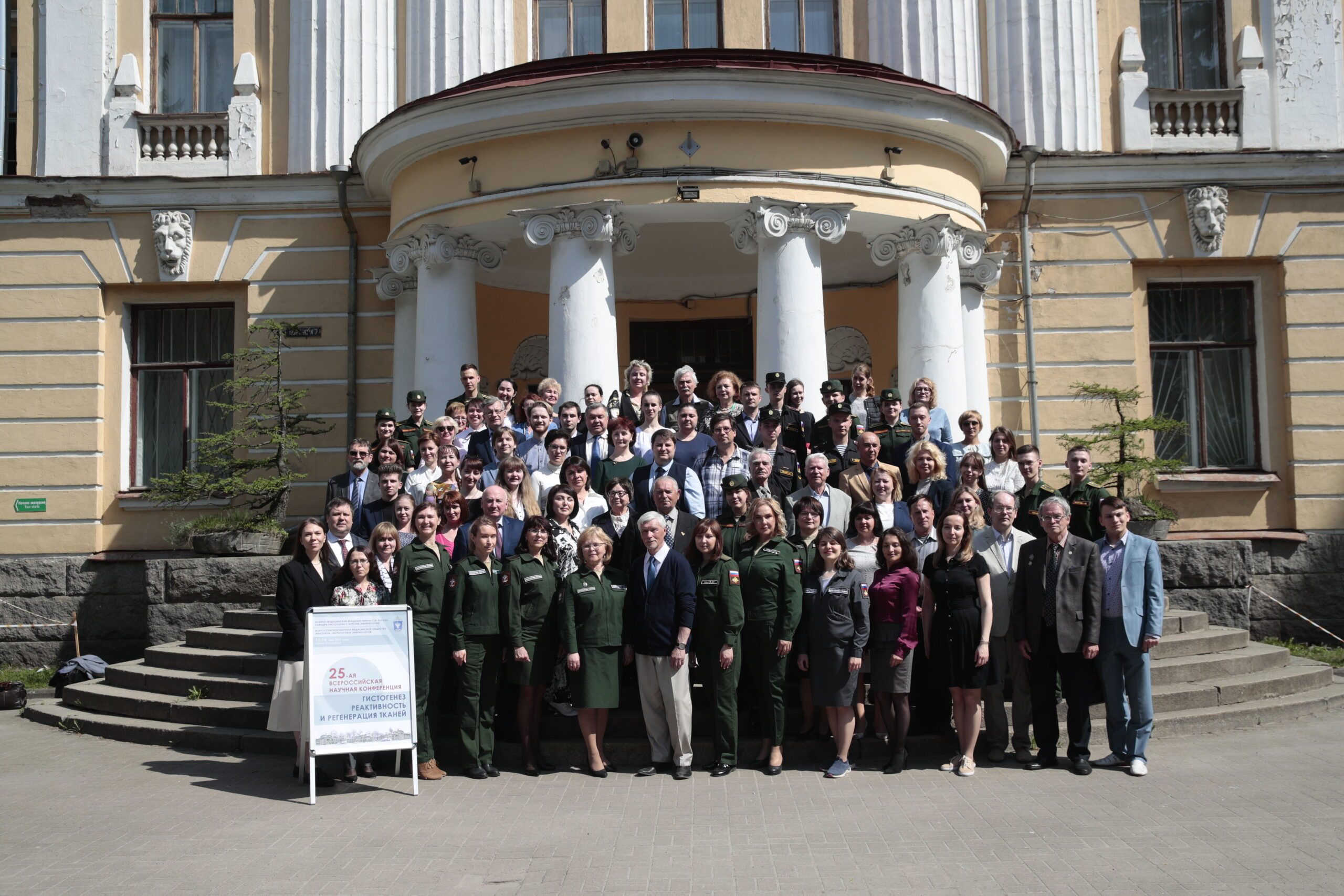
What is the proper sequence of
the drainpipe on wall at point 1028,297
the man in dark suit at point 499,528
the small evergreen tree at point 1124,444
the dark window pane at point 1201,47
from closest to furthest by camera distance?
the man in dark suit at point 499,528 < the small evergreen tree at point 1124,444 < the drainpipe on wall at point 1028,297 < the dark window pane at point 1201,47

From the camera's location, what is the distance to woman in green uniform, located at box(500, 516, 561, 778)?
316 inches

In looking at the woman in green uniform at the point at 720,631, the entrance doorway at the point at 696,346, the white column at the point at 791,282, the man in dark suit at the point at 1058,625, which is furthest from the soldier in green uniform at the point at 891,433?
the entrance doorway at the point at 696,346

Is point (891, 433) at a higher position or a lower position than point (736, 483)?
higher

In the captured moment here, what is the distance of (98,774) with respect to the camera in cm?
835

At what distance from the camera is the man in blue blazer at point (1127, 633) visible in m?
7.79

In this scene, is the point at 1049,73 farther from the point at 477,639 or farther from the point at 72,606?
the point at 72,606

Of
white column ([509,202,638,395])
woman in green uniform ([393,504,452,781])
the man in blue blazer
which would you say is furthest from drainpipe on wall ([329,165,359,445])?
the man in blue blazer

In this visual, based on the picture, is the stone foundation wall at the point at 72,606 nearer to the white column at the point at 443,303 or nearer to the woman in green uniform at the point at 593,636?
the white column at the point at 443,303

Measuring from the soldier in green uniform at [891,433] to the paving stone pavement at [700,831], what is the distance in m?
2.61

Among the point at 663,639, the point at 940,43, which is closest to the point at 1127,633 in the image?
the point at 663,639

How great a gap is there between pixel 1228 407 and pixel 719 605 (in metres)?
9.59

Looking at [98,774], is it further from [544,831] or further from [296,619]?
[544,831]

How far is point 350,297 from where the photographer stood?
48.1 feet

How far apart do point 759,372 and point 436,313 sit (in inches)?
145
